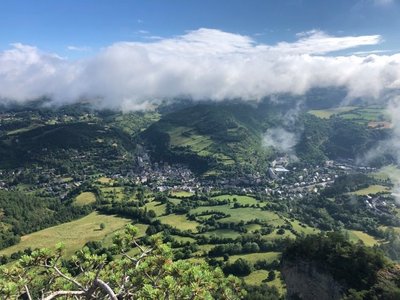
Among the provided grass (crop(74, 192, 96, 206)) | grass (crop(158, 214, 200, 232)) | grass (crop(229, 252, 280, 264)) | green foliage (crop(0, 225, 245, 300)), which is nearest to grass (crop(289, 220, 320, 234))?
grass (crop(229, 252, 280, 264))

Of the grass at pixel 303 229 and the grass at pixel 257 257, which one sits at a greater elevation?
the grass at pixel 257 257

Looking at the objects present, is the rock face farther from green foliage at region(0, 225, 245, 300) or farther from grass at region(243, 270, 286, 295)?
green foliage at region(0, 225, 245, 300)

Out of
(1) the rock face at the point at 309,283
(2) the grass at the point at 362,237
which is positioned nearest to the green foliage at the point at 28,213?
(2) the grass at the point at 362,237

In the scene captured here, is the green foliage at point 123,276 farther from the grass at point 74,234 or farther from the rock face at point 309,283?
the grass at point 74,234

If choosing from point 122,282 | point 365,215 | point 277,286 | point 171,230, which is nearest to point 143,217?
point 171,230

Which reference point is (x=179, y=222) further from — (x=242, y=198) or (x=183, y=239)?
(x=242, y=198)
